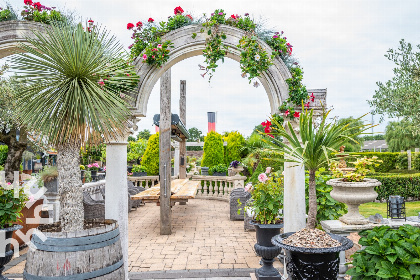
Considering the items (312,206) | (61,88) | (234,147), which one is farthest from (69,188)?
(234,147)

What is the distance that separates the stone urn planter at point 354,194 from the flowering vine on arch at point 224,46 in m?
0.99

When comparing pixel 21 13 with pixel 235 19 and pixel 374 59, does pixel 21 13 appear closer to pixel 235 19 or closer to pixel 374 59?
pixel 235 19

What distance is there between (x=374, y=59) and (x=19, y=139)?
11.7 meters

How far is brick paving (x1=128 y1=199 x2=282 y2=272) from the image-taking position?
14.7 feet

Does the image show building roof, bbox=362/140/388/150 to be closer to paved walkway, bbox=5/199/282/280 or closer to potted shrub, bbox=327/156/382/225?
paved walkway, bbox=5/199/282/280

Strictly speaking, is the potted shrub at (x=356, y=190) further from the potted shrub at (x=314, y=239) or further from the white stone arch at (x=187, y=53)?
the white stone arch at (x=187, y=53)

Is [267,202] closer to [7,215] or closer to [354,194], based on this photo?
[354,194]

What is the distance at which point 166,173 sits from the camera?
6125mm

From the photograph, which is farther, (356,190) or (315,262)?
(356,190)

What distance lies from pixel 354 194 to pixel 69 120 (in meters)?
2.68

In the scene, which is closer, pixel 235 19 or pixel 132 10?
pixel 235 19

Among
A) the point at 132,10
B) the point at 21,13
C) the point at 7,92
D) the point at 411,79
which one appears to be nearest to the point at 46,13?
the point at 21,13

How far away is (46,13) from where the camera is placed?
11.2 ft

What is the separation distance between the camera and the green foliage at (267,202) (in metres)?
3.83
